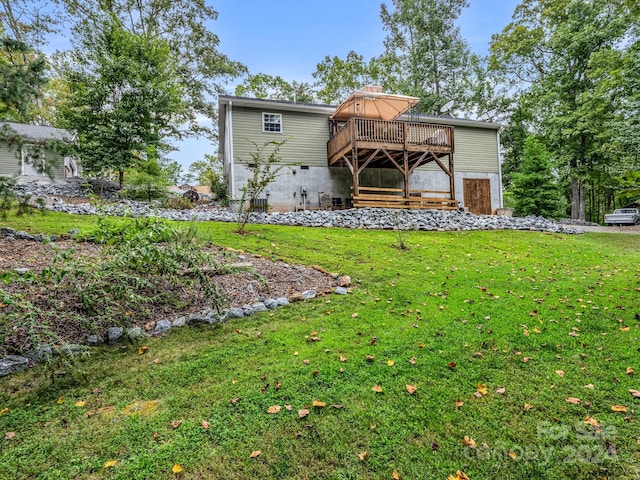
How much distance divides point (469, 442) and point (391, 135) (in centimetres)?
1246

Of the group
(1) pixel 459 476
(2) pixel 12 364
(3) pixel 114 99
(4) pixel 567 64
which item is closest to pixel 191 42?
(3) pixel 114 99

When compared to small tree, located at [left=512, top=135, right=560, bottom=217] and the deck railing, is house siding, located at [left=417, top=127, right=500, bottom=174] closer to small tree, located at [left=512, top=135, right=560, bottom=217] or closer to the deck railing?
small tree, located at [left=512, top=135, right=560, bottom=217]

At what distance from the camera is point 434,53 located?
25.0 m

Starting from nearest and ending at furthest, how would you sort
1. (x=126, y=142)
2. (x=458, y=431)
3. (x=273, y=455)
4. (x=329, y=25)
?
1. (x=273, y=455)
2. (x=458, y=431)
3. (x=126, y=142)
4. (x=329, y=25)

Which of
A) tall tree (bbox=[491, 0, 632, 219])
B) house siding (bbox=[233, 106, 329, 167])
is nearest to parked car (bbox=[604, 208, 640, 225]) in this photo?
tall tree (bbox=[491, 0, 632, 219])

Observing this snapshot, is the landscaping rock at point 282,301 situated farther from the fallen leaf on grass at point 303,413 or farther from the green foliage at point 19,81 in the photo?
the green foliage at point 19,81

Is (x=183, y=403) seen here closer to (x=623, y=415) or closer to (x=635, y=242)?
(x=623, y=415)

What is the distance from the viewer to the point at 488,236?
378 inches

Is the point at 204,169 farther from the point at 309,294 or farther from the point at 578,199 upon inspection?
the point at 578,199

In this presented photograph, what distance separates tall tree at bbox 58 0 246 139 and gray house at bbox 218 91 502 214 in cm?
959

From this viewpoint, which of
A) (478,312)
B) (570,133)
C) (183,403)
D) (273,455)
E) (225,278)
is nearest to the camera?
(273,455)

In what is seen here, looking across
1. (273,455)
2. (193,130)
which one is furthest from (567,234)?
(193,130)

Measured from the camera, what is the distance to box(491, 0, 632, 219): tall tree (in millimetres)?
16672

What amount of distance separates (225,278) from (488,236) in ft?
26.2
